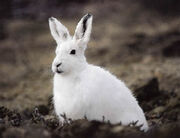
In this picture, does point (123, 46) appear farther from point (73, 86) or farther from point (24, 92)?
point (73, 86)

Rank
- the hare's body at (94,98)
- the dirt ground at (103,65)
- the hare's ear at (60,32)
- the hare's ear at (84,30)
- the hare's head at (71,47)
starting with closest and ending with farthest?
the dirt ground at (103,65) → the hare's body at (94,98) → the hare's head at (71,47) → the hare's ear at (84,30) → the hare's ear at (60,32)

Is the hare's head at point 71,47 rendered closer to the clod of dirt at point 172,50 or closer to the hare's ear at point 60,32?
the hare's ear at point 60,32

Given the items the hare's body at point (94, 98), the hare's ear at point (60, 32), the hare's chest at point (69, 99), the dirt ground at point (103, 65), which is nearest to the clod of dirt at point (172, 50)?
the dirt ground at point (103, 65)

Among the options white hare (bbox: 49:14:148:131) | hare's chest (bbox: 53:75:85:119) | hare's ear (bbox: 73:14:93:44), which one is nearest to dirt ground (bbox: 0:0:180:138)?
hare's chest (bbox: 53:75:85:119)

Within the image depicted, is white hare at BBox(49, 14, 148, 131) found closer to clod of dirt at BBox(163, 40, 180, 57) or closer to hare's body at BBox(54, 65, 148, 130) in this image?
hare's body at BBox(54, 65, 148, 130)

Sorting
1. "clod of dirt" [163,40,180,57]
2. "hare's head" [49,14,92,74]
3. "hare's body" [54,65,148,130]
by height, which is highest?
"clod of dirt" [163,40,180,57]

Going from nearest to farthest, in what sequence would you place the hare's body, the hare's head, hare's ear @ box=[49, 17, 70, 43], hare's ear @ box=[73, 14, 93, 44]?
the hare's body < the hare's head < hare's ear @ box=[73, 14, 93, 44] < hare's ear @ box=[49, 17, 70, 43]

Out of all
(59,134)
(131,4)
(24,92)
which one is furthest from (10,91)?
(131,4)
